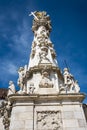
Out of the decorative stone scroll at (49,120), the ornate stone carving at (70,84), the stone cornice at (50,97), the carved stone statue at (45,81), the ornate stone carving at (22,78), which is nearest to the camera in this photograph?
the decorative stone scroll at (49,120)

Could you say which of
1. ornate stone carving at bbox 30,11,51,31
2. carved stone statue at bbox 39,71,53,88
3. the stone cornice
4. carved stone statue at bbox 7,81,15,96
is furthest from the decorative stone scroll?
ornate stone carving at bbox 30,11,51,31

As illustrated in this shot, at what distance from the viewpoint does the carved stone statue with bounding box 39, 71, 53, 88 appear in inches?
495

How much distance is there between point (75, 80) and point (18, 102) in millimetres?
4216

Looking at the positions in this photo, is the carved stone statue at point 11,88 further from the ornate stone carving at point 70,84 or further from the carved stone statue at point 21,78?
the ornate stone carving at point 70,84

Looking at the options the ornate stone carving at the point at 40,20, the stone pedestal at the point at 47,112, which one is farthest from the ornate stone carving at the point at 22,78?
the ornate stone carving at the point at 40,20

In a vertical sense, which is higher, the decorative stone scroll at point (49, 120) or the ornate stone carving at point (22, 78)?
the ornate stone carving at point (22, 78)

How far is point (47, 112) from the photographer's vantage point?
10789 mm

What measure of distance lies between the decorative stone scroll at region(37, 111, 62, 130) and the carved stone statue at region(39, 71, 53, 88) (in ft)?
7.12

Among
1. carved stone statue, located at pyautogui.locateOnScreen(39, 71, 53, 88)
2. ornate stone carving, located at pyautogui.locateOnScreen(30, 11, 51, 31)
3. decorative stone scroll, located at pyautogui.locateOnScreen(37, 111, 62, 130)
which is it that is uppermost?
ornate stone carving, located at pyautogui.locateOnScreen(30, 11, 51, 31)

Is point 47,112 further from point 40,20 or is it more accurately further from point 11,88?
point 40,20

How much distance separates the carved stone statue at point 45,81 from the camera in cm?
1258

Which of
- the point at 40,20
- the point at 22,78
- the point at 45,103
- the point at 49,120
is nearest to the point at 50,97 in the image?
the point at 45,103

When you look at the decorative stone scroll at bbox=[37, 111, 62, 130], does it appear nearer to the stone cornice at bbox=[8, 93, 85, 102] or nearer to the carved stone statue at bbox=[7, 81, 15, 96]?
the stone cornice at bbox=[8, 93, 85, 102]

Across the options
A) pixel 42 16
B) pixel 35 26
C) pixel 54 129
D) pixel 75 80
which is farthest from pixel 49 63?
pixel 42 16
